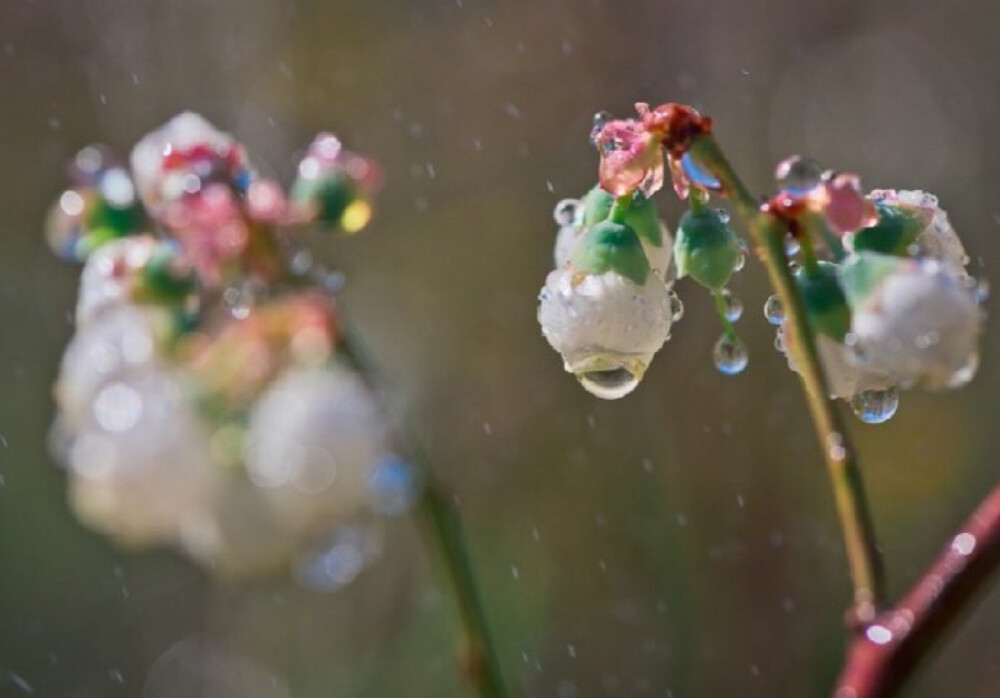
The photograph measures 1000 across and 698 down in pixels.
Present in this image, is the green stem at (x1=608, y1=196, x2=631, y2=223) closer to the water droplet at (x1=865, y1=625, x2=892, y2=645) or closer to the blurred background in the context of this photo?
the water droplet at (x1=865, y1=625, x2=892, y2=645)

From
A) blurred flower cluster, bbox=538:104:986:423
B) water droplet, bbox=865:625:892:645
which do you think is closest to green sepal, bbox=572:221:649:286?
blurred flower cluster, bbox=538:104:986:423

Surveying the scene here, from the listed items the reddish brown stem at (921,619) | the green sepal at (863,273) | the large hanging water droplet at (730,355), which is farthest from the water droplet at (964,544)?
the large hanging water droplet at (730,355)

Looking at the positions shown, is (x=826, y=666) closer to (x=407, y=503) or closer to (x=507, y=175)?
(x=507, y=175)

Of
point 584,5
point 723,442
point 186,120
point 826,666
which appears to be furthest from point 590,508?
point 186,120

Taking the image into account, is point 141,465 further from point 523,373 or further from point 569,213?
point 523,373

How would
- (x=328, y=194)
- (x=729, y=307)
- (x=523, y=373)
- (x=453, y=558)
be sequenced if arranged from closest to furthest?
(x=453, y=558) → (x=328, y=194) → (x=729, y=307) → (x=523, y=373)

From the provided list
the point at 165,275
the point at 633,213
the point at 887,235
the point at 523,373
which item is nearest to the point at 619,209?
the point at 633,213
